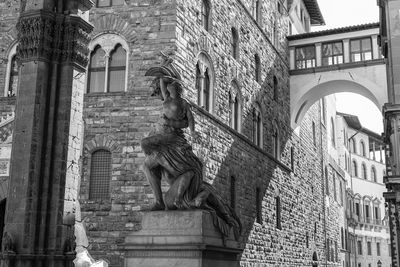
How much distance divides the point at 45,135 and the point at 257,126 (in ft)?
53.3

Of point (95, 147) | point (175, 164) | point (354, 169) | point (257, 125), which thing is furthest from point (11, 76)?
point (354, 169)

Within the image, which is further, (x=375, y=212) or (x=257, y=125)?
(x=375, y=212)

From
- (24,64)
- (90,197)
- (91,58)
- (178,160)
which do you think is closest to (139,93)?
(91,58)

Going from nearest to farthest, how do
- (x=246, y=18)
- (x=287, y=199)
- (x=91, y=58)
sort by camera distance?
(x=91, y=58) < (x=246, y=18) < (x=287, y=199)

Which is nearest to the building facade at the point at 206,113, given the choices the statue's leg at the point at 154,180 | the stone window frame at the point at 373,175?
the statue's leg at the point at 154,180

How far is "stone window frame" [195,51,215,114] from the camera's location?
18.4 meters

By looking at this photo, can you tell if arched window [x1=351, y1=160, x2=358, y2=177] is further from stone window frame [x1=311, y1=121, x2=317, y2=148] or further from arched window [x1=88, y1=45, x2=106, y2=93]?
arched window [x1=88, y1=45, x2=106, y2=93]

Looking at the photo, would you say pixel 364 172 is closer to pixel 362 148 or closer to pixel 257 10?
pixel 362 148

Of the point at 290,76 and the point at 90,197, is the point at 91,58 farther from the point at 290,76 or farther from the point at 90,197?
the point at 290,76

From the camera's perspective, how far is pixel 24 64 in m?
9.60

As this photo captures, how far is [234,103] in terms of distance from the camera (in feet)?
71.7

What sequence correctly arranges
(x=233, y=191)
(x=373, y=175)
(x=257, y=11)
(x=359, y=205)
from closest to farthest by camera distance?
(x=233, y=191) → (x=257, y=11) → (x=359, y=205) → (x=373, y=175)

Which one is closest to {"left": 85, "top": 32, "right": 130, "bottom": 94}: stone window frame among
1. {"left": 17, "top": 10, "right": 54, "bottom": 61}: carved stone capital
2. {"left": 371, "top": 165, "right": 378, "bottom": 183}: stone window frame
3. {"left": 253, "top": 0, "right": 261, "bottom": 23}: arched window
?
{"left": 17, "top": 10, "right": 54, "bottom": 61}: carved stone capital

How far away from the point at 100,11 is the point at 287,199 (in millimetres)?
15380
